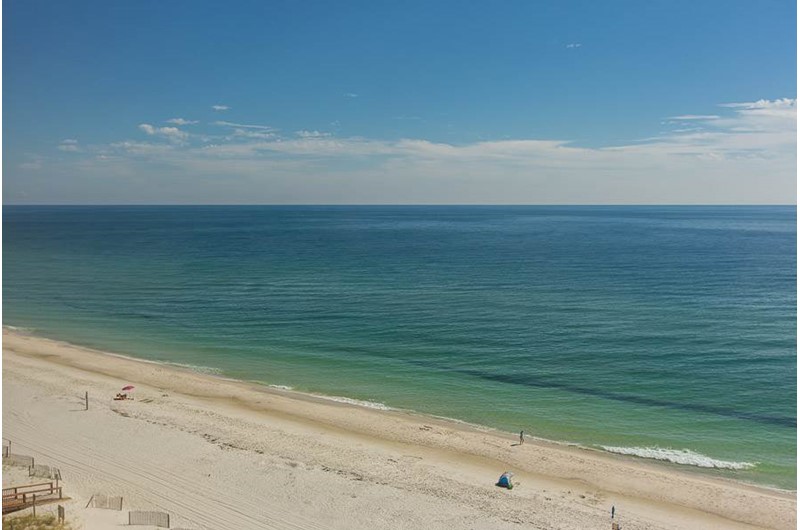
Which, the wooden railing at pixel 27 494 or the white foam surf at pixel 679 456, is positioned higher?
the wooden railing at pixel 27 494

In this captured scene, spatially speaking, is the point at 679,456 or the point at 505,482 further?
the point at 679,456

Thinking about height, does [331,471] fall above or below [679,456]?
above

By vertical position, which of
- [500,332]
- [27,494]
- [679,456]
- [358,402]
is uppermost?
[500,332]

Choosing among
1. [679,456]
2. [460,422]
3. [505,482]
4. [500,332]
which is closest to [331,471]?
[505,482]

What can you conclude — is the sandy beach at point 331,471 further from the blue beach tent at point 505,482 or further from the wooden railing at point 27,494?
the wooden railing at point 27,494

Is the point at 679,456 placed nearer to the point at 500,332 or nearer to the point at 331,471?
the point at 331,471

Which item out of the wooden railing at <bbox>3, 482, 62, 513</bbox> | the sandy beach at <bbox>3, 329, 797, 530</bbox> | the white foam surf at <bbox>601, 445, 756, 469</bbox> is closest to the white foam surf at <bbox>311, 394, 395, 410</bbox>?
the sandy beach at <bbox>3, 329, 797, 530</bbox>

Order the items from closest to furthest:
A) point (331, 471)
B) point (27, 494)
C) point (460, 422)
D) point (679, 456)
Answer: point (27, 494) < point (331, 471) < point (679, 456) < point (460, 422)

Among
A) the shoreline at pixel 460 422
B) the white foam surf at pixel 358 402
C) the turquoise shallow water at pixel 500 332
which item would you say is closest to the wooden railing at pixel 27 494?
the shoreline at pixel 460 422
